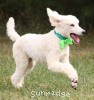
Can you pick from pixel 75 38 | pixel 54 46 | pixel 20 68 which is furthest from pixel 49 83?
pixel 75 38

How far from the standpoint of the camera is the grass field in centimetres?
750

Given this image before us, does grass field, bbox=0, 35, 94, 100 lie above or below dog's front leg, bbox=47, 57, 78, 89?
below

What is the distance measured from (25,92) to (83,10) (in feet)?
25.4

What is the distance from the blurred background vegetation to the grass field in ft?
11.8

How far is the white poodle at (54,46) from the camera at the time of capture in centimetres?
758

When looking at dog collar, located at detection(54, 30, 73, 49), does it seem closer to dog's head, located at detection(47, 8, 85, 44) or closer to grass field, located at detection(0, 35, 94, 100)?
dog's head, located at detection(47, 8, 85, 44)

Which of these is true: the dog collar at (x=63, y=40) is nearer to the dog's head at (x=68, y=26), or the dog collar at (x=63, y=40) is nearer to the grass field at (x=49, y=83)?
the dog's head at (x=68, y=26)

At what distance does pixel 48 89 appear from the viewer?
26.5ft

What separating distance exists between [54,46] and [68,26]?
0.36 m

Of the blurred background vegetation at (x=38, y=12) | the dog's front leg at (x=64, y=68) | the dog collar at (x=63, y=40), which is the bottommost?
the blurred background vegetation at (x=38, y=12)

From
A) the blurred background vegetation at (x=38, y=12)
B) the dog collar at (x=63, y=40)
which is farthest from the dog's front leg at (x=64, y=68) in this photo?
the blurred background vegetation at (x=38, y=12)

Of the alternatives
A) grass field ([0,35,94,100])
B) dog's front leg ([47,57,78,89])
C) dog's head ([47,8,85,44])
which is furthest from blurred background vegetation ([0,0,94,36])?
dog's front leg ([47,57,78,89])

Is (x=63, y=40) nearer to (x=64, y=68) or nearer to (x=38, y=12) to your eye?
(x=64, y=68)

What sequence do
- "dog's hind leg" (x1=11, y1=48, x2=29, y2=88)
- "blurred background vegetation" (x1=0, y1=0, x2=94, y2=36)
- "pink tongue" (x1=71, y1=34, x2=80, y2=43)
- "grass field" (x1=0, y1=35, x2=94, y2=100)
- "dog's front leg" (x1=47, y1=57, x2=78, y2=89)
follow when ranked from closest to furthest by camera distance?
"dog's front leg" (x1=47, y1=57, x2=78, y2=89)
"grass field" (x1=0, y1=35, x2=94, y2=100)
"pink tongue" (x1=71, y1=34, x2=80, y2=43)
"dog's hind leg" (x1=11, y1=48, x2=29, y2=88)
"blurred background vegetation" (x1=0, y1=0, x2=94, y2=36)
